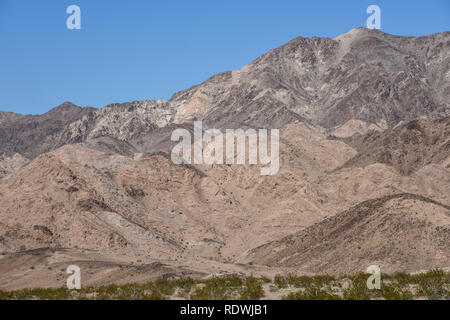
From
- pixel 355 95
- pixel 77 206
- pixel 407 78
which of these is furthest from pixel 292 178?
pixel 407 78

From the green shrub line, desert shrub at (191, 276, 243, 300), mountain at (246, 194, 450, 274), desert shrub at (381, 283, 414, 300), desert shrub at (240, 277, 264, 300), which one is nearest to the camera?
desert shrub at (381, 283, 414, 300)

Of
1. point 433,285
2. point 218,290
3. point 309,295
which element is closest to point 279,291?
point 218,290

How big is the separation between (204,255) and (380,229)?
1963cm

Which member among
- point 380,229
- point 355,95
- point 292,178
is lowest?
point 380,229

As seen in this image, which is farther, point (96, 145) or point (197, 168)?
point (96, 145)

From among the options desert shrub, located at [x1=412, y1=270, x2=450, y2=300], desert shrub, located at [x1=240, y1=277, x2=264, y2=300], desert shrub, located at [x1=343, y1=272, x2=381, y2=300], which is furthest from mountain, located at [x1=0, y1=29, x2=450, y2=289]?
desert shrub, located at [x1=343, y1=272, x2=381, y2=300]

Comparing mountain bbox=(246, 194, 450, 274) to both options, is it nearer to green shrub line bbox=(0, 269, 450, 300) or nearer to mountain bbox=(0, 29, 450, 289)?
mountain bbox=(0, 29, 450, 289)

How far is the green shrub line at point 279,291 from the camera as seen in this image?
19.0 metres

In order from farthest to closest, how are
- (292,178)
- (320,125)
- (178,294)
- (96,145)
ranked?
(320,125) → (96,145) → (292,178) → (178,294)

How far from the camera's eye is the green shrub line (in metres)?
19.0

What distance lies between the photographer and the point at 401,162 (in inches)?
3484

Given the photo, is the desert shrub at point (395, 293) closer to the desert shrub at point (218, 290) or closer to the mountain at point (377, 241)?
the desert shrub at point (218, 290)

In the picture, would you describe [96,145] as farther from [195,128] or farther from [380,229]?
[380,229]

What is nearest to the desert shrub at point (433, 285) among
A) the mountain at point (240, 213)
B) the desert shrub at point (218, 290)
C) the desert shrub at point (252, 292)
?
the desert shrub at point (252, 292)
